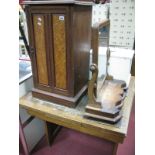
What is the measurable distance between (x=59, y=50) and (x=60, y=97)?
1.14 feet

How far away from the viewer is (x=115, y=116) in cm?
108

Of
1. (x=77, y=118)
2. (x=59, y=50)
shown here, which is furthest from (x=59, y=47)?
(x=77, y=118)

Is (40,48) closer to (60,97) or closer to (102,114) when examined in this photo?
(60,97)

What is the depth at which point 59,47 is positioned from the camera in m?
1.11

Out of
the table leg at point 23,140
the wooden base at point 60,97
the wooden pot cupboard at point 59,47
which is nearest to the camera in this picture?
the wooden pot cupboard at point 59,47

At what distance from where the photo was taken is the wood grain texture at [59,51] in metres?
1.05

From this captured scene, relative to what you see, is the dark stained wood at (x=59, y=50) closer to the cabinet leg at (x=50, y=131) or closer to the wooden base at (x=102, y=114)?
the wooden base at (x=102, y=114)

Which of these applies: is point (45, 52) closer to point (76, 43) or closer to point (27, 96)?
point (76, 43)

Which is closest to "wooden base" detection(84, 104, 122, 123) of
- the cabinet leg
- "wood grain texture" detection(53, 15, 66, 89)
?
"wood grain texture" detection(53, 15, 66, 89)

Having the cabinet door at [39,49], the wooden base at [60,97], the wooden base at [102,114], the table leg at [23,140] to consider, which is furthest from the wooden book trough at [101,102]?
the table leg at [23,140]

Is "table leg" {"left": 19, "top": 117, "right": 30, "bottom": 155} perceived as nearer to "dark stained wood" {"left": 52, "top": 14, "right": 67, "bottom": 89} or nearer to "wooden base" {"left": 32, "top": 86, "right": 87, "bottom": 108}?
"wooden base" {"left": 32, "top": 86, "right": 87, "bottom": 108}

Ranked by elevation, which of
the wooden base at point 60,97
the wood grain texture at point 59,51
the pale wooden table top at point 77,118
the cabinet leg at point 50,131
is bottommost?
the cabinet leg at point 50,131

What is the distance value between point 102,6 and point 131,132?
66.2 inches
